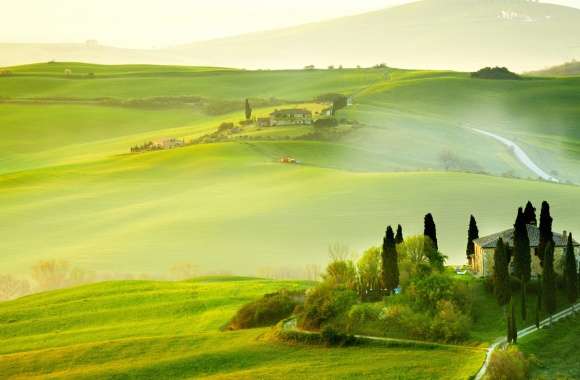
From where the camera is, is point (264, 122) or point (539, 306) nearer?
point (539, 306)

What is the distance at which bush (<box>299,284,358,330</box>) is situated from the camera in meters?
69.8

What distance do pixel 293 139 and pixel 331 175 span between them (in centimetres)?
2849

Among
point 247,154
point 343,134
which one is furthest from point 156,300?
point 343,134

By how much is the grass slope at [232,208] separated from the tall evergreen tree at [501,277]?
29.0 m

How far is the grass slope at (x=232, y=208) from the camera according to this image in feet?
375

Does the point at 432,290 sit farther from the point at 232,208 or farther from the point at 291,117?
the point at 291,117

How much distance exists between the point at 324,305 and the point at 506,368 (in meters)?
17.5

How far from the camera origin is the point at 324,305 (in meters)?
70.2

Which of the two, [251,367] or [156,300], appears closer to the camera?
[251,367]

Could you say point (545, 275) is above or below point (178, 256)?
above

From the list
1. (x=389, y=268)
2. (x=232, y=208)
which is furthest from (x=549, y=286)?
(x=232, y=208)

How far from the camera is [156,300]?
88562mm

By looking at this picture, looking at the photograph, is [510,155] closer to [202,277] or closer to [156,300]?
[202,277]

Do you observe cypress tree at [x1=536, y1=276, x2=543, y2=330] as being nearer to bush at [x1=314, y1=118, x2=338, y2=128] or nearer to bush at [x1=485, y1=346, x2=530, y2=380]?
bush at [x1=485, y1=346, x2=530, y2=380]
